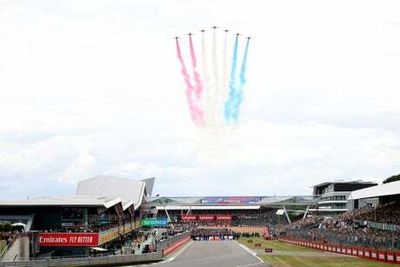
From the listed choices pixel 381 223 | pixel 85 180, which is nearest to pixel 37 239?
pixel 381 223

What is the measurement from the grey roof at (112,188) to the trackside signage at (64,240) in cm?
9076

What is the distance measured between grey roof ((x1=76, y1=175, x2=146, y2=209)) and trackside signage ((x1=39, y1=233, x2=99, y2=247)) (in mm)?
90761

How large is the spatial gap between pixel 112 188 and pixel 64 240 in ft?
318

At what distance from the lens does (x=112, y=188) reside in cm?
16538

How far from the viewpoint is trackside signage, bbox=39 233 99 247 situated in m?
68.4

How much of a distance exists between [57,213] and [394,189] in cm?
3896

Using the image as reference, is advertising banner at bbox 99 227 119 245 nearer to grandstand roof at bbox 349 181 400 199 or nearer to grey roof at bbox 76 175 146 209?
grandstand roof at bbox 349 181 400 199

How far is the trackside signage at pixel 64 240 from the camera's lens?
68375 mm

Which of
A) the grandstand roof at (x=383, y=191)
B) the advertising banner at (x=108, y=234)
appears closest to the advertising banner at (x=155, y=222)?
the grandstand roof at (x=383, y=191)

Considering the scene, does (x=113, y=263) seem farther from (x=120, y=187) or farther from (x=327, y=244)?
(x=120, y=187)

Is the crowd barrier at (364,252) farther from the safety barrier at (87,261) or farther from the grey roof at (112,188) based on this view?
the grey roof at (112,188)

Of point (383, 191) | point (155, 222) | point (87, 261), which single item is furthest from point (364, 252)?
point (155, 222)

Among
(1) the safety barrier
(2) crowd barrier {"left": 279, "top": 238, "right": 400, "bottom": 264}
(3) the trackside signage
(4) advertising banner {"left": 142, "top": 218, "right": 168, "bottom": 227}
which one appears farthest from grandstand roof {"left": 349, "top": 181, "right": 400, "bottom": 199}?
(4) advertising banner {"left": 142, "top": 218, "right": 168, "bottom": 227}

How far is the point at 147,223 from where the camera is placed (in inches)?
7062
